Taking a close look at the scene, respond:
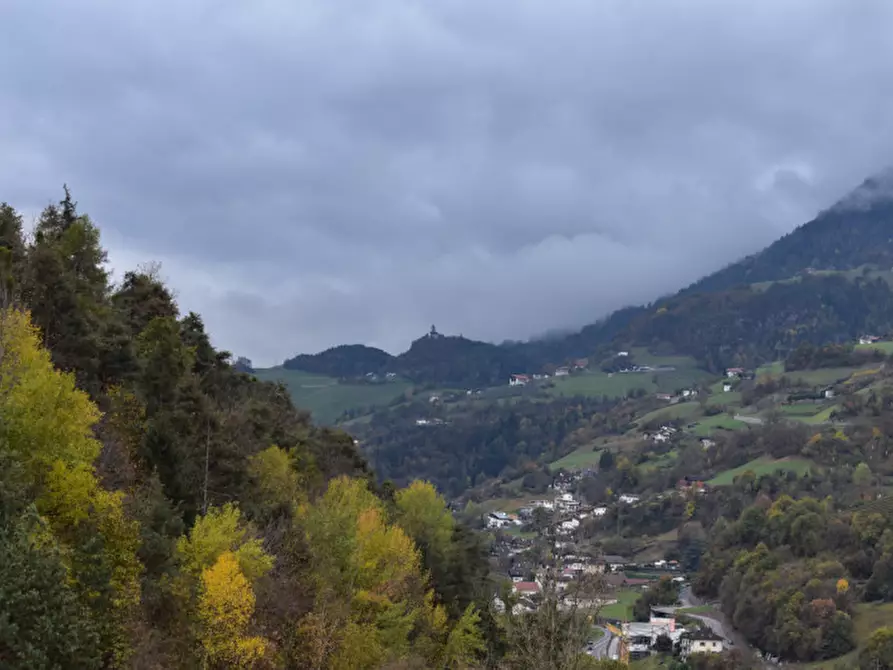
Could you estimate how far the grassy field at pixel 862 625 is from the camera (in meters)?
118

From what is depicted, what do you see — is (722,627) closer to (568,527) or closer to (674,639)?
(674,639)

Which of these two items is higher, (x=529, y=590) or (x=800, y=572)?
(x=529, y=590)

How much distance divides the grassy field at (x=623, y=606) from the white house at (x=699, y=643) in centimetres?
2663

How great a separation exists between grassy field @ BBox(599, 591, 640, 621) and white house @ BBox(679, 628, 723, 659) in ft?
87.4

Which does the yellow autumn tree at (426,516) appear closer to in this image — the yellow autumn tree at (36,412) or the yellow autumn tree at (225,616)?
the yellow autumn tree at (225,616)

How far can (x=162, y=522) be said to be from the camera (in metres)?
34.5

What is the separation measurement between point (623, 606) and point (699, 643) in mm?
40399

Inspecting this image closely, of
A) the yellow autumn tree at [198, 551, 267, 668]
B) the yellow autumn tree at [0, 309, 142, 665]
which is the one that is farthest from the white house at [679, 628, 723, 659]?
the yellow autumn tree at [0, 309, 142, 665]

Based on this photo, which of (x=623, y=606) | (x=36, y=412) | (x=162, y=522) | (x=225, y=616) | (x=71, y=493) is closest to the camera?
(x=71, y=493)

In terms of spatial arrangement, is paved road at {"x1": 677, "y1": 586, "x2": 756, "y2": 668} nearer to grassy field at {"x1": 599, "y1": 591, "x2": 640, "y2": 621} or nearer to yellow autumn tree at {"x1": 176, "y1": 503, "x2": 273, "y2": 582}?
grassy field at {"x1": 599, "y1": 591, "x2": 640, "y2": 621}

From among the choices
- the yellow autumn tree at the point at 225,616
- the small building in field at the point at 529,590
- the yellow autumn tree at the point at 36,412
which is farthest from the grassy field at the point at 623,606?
the yellow autumn tree at the point at 36,412

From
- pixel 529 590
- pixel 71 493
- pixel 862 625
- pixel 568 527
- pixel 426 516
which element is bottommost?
pixel 862 625

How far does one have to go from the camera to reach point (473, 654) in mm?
56219

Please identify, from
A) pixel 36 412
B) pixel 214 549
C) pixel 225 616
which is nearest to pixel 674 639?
pixel 214 549
